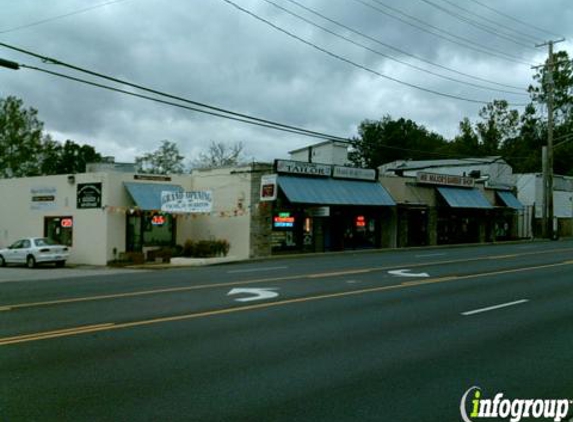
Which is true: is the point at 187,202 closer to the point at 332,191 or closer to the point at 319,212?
the point at 319,212

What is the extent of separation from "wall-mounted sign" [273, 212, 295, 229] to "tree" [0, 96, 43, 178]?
36806mm

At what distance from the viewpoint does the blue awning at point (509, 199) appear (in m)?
48.1

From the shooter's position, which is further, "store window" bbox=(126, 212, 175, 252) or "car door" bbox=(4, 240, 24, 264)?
"store window" bbox=(126, 212, 175, 252)

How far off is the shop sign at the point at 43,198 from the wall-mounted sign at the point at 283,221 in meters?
12.3

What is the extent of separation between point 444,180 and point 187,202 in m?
20.2

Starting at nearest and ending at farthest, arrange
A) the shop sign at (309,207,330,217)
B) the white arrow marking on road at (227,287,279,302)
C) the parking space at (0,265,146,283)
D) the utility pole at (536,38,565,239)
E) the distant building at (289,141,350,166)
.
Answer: the white arrow marking on road at (227,287,279,302)
the parking space at (0,265,146,283)
the shop sign at (309,207,330,217)
the distant building at (289,141,350,166)
the utility pole at (536,38,565,239)

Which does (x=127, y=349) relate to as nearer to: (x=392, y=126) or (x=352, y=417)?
(x=352, y=417)

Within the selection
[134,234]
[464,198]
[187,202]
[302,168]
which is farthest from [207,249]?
[464,198]

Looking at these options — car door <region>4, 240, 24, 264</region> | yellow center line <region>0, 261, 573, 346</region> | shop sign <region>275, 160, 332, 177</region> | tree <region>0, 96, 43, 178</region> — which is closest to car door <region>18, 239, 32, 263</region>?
car door <region>4, 240, 24, 264</region>

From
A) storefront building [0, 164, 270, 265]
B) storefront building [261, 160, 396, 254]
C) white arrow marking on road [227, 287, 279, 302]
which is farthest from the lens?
storefront building [261, 160, 396, 254]

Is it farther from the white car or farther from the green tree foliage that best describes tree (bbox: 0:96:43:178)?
the white car

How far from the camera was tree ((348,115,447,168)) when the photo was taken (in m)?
89.3

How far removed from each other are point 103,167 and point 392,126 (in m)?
62.7

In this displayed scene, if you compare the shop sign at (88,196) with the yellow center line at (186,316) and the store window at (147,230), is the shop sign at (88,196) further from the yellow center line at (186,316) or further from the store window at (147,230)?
the yellow center line at (186,316)
